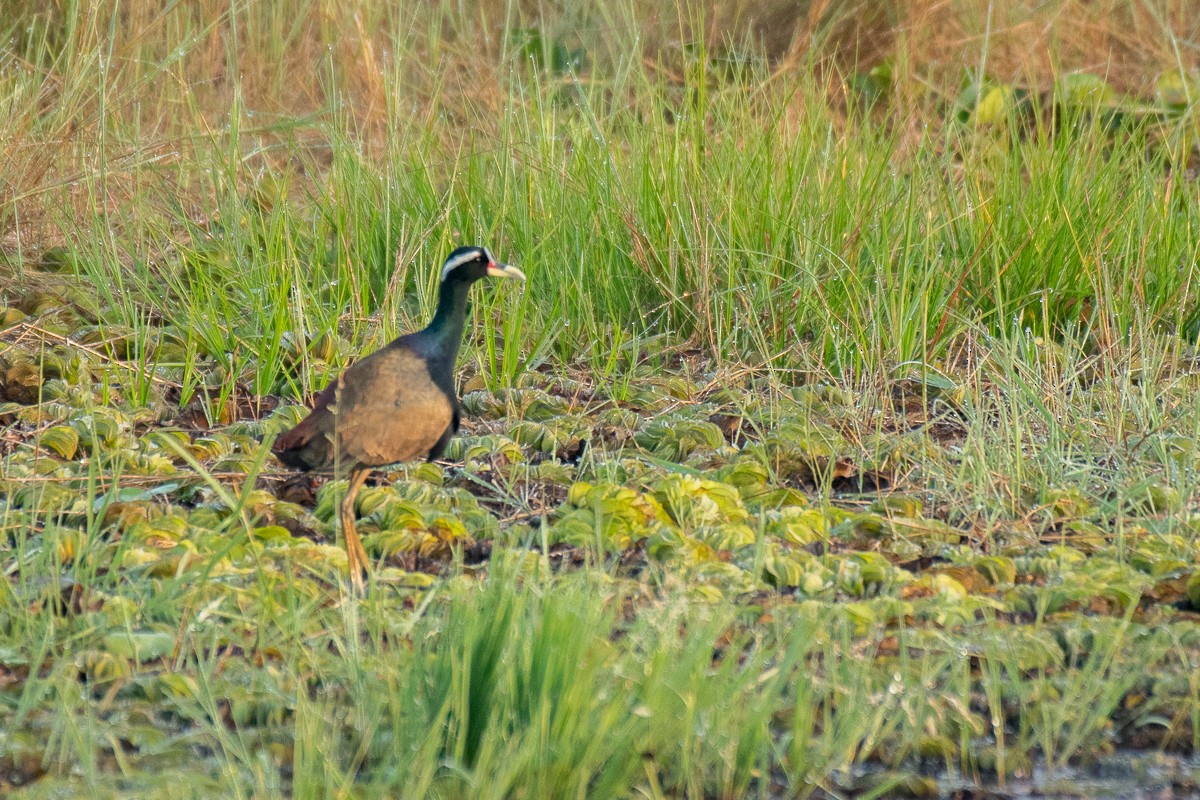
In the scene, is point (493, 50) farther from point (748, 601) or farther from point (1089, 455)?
point (748, 601)

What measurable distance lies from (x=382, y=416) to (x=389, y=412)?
20mm

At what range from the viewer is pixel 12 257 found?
5.93 m

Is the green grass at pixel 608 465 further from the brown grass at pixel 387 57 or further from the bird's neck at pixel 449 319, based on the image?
the bird's neck at pixel 449 319

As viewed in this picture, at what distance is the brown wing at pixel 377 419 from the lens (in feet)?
12.2

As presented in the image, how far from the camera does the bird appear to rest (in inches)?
147

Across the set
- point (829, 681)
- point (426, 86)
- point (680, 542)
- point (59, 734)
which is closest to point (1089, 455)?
point (680, 542)

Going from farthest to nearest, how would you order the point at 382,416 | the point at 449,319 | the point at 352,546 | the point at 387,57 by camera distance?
the point at 387,57, the point at 449,319, the point at 382,416, the point at 352,546

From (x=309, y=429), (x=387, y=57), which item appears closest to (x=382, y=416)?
(x=309, y=429)

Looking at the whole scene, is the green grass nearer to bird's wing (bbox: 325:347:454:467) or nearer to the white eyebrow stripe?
bird's wing (bbox: 325:347:454:467)

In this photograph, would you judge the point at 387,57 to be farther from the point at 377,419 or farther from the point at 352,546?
the point at 352,546

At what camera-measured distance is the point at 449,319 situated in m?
4.02

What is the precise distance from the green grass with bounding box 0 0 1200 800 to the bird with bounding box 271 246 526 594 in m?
0.14

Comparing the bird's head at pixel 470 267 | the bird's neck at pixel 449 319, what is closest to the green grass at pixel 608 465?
the bird's neck at pixel 449 319

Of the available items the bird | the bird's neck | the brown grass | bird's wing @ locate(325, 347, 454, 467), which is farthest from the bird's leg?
the brown grass
